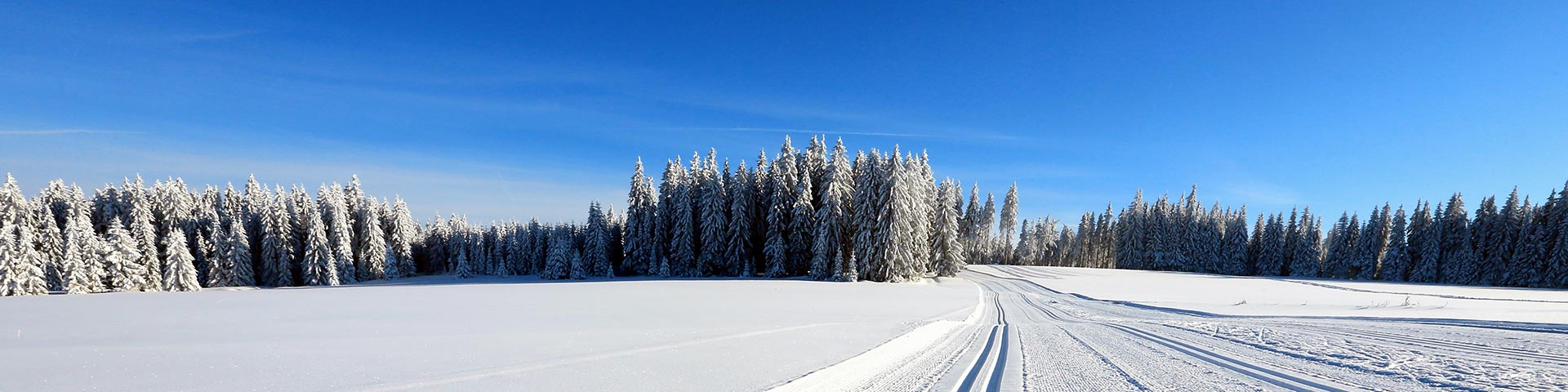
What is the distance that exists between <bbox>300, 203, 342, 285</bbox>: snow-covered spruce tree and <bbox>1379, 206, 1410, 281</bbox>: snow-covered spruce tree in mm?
103408

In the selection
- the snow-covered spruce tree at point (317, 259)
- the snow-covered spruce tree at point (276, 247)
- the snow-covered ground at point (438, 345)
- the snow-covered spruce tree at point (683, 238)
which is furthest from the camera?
the snow-covered spruce tree at point (683, 238)

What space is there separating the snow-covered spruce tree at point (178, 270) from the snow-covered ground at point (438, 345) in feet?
74.0

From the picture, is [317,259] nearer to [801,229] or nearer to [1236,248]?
[801,229]

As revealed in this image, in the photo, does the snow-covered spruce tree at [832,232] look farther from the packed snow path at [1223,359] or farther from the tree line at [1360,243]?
the tree line at [1360,243]

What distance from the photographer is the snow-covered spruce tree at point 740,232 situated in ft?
145

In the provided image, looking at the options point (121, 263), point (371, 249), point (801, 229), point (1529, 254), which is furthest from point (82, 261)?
point (1529, 254)

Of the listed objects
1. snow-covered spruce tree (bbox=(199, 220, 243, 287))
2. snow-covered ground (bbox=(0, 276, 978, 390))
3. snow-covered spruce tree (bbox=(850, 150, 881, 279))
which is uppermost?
snow-covered spruce tree (bbox=(850, 150, 881, 279))

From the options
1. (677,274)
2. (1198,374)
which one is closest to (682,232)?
(677,274)

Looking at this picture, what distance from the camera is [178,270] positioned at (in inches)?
1345

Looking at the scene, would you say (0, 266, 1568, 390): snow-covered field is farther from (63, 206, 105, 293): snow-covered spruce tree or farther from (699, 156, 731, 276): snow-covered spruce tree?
(699, 156, 731, 276): snow-covered spruce tree

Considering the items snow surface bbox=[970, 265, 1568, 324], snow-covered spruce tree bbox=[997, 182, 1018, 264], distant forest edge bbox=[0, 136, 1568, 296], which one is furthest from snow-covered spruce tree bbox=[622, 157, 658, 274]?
snow-covered spruce tree bbox=[997, 182, 1018, 264]

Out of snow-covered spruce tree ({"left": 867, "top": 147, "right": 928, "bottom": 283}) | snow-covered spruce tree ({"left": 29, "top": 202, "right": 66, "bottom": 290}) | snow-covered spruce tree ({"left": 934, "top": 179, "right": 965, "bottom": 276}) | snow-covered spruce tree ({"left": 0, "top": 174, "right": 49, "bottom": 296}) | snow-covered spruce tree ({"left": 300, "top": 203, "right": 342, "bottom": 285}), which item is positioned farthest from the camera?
snow-covered spruce tree ({"left": 300, "top": 203, "right": 342, "bottom": 285})

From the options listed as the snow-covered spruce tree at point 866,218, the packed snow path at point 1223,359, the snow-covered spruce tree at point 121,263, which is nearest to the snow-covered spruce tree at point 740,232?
the snow-covered spruce tree at point 866,218

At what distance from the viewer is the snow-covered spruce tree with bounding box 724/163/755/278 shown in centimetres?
4416
